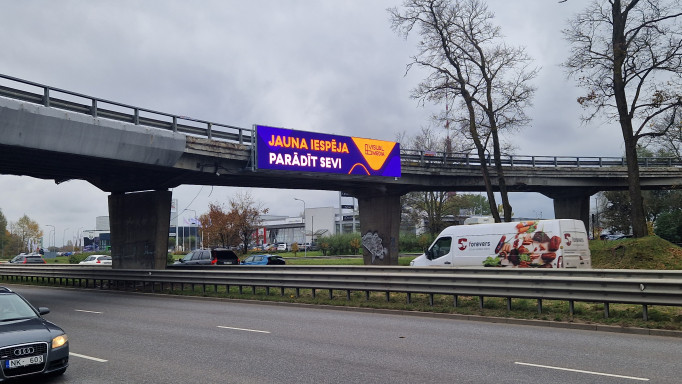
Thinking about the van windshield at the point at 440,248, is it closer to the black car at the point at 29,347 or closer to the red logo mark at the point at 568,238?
the red logo mark at the point at 568,238

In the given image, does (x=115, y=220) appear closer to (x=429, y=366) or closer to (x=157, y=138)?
(x=157, y=138)

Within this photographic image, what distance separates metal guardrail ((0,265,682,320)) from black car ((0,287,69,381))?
1000 cm

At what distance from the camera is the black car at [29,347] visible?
6.83m

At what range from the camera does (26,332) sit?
725 centimetres

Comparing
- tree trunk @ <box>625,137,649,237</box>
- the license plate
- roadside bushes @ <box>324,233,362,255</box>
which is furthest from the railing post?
roadside bushes @ <box>324,233,362,255</box>

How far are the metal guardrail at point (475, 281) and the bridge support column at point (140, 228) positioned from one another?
11.9ft

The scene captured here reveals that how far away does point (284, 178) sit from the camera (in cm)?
2948

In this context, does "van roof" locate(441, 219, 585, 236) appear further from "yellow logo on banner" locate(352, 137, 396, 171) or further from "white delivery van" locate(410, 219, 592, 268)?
"yellow logo on banner" locate(352, 137, 396, 171)

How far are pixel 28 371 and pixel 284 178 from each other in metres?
22.7

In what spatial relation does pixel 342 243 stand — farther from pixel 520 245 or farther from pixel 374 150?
pixel 520 245

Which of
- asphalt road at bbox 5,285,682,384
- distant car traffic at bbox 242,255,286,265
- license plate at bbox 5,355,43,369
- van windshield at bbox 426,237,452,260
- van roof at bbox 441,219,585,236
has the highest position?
van roof at bbox 441,219,585,236

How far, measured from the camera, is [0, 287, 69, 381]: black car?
6828mm

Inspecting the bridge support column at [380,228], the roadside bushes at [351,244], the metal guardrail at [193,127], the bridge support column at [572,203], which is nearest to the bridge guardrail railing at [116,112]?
the metal guardrail at [193,127]

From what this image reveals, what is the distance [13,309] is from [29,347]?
143 centimetres
